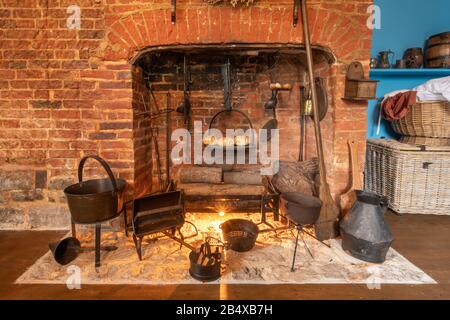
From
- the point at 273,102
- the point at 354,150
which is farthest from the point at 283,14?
the point at 354,150

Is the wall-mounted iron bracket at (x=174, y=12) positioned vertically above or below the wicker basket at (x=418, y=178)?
above

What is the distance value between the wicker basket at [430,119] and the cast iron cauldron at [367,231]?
1.27 meters

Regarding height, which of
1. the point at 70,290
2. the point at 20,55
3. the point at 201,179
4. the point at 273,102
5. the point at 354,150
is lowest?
the point at 70,290

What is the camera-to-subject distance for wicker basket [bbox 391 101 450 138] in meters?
2.55

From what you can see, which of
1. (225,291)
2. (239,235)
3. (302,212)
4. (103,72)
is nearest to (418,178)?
(302,212)

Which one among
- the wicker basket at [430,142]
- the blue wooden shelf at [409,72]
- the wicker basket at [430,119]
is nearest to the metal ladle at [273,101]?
the blue wooden shelf at [409,72]

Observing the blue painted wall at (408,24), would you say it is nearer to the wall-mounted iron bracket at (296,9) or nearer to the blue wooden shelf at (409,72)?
the blue wooden shelf at (409,72)

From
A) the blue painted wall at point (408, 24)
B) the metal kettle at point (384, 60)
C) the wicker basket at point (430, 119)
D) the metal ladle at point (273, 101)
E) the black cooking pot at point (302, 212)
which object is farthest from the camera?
the blue painted wall at point (408, 24)

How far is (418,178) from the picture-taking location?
261cm

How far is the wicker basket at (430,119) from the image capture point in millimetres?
2551

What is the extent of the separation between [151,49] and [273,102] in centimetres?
125

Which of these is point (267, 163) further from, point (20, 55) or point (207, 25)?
point (20, 55)

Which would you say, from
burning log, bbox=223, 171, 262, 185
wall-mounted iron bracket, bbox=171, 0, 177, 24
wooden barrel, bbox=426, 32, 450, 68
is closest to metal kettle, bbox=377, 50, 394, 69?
wooden barrel, bbox=426, 32, 450, 68

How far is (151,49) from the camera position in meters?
2.11
